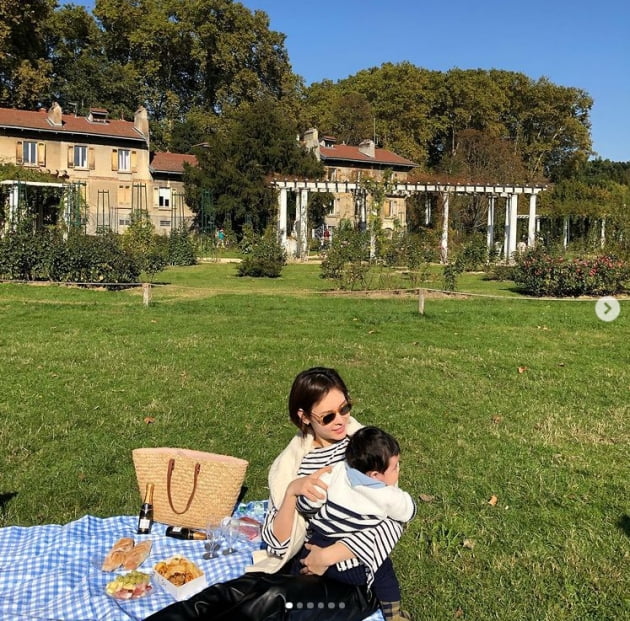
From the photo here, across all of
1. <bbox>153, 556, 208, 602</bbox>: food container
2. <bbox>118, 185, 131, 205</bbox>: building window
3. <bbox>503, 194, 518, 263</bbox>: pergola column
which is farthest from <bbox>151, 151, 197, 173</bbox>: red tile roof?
<bbox>153, 556, 208, 602</bbox>: food container

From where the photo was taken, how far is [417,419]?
218 inches

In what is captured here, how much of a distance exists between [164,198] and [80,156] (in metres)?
5.41

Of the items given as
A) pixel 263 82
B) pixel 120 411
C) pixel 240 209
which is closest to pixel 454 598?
pixel 120 411

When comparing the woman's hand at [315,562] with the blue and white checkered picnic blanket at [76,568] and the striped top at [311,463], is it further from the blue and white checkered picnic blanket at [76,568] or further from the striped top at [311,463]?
the blue and white checkered picnic blanket at [76,568]

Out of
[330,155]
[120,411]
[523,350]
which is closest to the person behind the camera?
[120,411]

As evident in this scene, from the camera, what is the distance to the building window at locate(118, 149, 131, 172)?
127ft

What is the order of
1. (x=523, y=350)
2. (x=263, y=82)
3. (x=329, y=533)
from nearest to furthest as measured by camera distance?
(x=329, y=533) < (x=523, y=350) < (x=263, y=82)

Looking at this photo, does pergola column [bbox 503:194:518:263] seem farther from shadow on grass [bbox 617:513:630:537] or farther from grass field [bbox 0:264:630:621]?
shadow on grass [bbox 617:513:630:537]

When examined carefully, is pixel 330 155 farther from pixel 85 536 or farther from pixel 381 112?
pixel 85 536

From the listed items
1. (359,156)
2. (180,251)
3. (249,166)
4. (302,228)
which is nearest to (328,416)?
(180,251)

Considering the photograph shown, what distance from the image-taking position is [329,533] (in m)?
2.70

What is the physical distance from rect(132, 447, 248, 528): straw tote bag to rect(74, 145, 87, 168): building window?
36.6m

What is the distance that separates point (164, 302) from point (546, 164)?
51.2 m

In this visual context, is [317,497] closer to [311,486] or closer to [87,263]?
[311,486]
